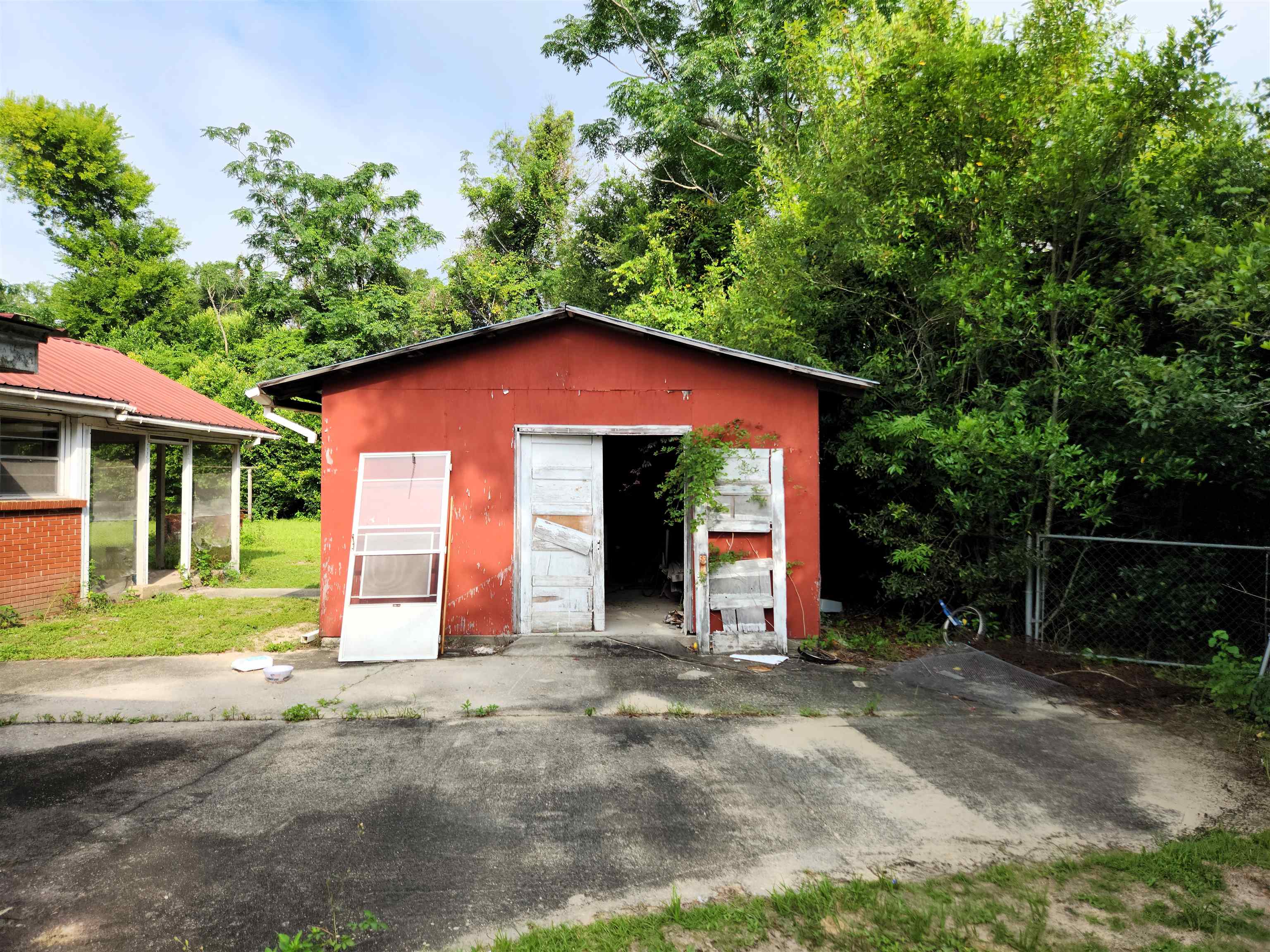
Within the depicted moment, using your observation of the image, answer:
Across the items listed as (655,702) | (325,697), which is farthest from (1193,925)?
(325,697)

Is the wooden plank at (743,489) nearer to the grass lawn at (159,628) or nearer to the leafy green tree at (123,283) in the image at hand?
the grass lawn at (159,628)

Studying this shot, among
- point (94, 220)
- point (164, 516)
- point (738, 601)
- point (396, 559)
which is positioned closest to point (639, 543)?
point (738, 601)

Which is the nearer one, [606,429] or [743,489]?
[743,489]

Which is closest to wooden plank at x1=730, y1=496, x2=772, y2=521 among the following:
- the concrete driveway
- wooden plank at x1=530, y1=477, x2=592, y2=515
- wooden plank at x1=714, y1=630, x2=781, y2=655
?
wooden plank at x1=714, y1=630, x2=781, y2=655

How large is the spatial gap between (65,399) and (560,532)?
20.1ft

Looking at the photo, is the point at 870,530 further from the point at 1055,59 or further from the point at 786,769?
the point at 1055,59

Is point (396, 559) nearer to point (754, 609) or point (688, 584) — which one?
point (688, 584)

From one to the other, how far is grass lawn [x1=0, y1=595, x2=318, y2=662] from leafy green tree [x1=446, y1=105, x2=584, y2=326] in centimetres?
1702

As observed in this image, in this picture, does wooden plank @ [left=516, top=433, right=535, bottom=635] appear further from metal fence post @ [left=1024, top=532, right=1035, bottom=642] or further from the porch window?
the porch window

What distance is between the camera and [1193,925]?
2.57 m

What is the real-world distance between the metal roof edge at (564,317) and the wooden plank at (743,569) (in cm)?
212

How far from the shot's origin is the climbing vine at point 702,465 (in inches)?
261

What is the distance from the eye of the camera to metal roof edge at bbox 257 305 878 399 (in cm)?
659

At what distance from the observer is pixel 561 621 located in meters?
7.02
